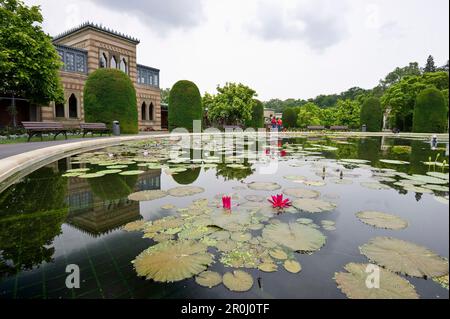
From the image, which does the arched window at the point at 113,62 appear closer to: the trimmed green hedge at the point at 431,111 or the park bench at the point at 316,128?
the park bench at the point at 316,128

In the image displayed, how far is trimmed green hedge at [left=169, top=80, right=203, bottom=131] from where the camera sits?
23453 millimetres

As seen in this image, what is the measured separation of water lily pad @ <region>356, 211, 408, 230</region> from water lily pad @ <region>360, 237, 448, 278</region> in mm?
424

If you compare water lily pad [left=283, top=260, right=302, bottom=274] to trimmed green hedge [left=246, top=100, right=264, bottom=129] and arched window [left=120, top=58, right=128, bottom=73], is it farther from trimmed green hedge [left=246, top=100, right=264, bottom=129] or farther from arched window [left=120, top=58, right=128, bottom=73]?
trimmed green hedge [left=246, top=100, right=264, bottom=129]

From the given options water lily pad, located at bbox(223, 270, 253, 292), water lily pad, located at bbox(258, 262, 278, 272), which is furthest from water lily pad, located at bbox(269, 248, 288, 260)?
water lily pad, located at bbox(223, 270, 253, 292)

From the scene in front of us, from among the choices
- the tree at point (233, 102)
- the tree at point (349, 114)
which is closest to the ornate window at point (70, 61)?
the tree at point (233, 102)

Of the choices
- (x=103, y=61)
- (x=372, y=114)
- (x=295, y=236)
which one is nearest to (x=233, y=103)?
(x=103, y=61)

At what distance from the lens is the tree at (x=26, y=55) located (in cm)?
1242

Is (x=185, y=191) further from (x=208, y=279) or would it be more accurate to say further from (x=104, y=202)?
(x=208, y=279)

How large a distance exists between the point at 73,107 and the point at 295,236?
2539 centimetres

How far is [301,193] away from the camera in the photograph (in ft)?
13.4

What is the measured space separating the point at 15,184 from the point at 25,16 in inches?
561
